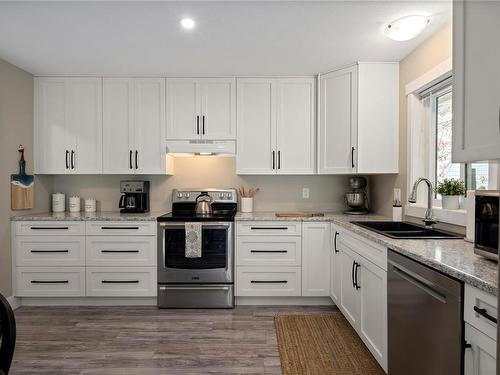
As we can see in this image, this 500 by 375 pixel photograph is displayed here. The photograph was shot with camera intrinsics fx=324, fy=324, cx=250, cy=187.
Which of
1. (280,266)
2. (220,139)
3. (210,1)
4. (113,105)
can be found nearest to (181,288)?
(280,266)

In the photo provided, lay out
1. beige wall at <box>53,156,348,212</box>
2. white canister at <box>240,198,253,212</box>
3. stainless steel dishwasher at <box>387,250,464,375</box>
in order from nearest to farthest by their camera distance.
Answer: stainless steel dishwasher at <box>387,250,464,375</box>
white canister at <box>240,198,253,212</box>
beige wall at <box>53,156,348,212</box>

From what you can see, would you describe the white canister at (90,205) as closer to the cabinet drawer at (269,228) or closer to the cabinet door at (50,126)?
the cabinet door at (50,126)

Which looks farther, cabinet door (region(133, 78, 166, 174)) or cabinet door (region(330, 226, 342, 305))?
cabinet door (region(133, 78, 166, 174))

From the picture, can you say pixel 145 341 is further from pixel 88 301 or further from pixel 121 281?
pixel 88 301

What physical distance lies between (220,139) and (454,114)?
2436 mm

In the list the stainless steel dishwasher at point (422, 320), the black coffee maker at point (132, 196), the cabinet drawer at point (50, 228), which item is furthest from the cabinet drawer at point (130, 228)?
the stainless steel dishwasher at point (422, 320)

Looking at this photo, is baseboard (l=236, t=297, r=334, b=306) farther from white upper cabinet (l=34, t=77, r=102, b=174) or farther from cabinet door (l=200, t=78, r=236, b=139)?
white upper cabinet (l=34, t=77, r=102, b=174)

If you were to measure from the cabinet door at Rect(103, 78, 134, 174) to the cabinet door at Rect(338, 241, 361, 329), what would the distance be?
233 centimetres

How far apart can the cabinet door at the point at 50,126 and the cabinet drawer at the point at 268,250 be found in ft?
6.82

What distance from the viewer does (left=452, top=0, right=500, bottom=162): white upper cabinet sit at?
108 centimetres

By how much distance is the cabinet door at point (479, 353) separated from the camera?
1.06 m

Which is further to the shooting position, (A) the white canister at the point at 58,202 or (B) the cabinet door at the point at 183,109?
(A) the white canister at the point at 58,202

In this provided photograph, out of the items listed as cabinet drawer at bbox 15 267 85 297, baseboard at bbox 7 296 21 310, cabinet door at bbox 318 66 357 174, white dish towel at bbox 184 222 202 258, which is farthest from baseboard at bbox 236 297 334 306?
baseboard at bbox 7 296 21 310

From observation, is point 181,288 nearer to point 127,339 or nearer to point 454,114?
point 127,339
